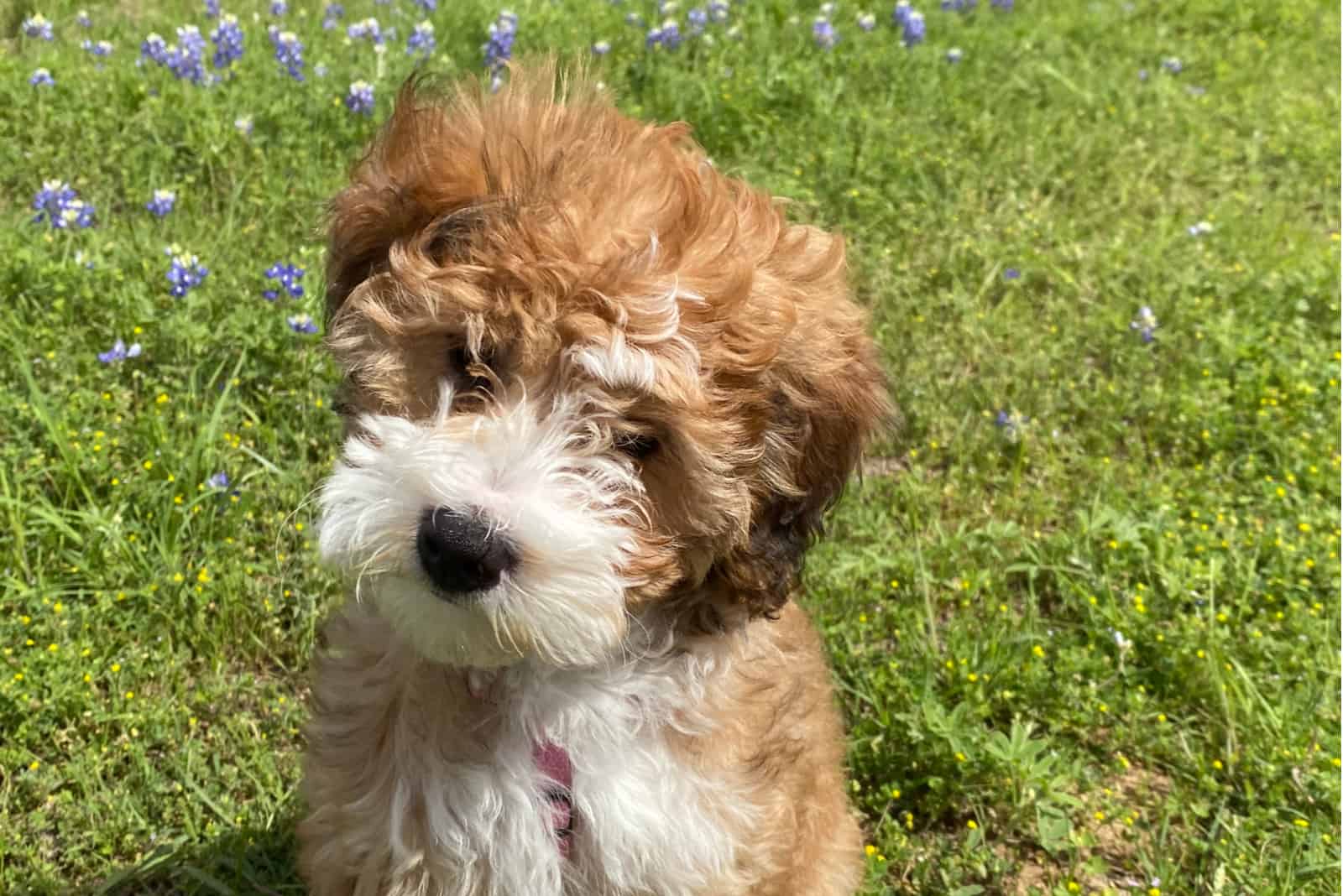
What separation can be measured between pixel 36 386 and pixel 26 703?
1.07 meters

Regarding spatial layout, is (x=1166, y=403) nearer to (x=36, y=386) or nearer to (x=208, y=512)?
(x=208, y=512)

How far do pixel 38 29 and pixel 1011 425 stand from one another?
184 inches

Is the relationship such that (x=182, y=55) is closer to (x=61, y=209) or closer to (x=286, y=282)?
(x=61, y=209)

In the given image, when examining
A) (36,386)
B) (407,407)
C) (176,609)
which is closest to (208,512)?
(176,609)

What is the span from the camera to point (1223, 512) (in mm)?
4203

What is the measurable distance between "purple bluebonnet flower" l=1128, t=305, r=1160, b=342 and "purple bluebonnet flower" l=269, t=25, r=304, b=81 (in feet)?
12.5

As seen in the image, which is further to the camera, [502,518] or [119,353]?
[119,353]

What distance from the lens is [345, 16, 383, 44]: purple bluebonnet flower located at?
220 inches

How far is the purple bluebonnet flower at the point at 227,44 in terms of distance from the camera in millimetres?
5230

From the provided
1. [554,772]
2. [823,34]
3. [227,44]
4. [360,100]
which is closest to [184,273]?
[360,100]

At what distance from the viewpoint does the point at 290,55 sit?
17.2 ft

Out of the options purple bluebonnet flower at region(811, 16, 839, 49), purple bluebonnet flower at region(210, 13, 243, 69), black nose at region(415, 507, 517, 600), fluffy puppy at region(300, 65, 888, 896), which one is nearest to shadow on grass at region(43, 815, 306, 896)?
fluffy puppy at region(300, 65, 888, 896)

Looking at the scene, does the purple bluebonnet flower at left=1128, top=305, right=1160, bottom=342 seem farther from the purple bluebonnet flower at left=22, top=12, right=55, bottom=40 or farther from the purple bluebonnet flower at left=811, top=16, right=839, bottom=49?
the purple bluebonnet flower at left=22, top=12, right=55, bottom=40

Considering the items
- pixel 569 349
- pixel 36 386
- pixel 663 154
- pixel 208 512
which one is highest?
pixel 663 154
